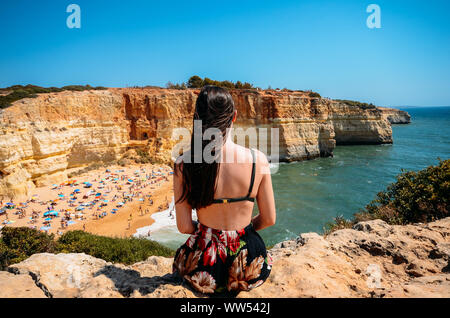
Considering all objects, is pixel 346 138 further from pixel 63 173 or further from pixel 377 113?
pixel 63 173

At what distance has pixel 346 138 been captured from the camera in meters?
40.0

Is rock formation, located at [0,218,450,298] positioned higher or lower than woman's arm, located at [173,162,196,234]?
lower

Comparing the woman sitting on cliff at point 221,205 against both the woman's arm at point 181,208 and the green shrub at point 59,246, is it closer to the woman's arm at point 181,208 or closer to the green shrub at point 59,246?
the woman's arm at point 181,208

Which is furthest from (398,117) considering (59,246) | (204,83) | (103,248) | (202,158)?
(202,158)

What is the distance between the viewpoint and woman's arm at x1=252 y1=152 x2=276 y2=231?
5.84 ft

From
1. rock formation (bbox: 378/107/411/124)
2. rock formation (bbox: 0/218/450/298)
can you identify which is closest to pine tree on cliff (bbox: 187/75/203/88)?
rock formation (bbox: 0/218/450/298)

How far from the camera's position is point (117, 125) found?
2377cm

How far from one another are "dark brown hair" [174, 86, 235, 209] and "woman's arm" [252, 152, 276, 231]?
14.8 inches

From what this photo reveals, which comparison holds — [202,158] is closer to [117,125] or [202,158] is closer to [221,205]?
[221,205]

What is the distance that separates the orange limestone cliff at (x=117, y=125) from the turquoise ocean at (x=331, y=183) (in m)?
4.21

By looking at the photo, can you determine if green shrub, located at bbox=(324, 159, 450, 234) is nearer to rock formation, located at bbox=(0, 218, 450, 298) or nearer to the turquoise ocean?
rock formation, located at bbox=(0, 218, 450, 298)
